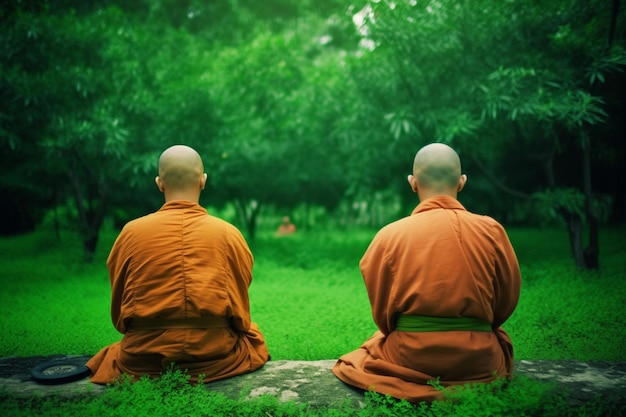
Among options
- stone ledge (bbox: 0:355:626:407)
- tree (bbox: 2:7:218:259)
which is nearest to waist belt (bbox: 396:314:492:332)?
stone ledge (bbox: 0:355:626:407)

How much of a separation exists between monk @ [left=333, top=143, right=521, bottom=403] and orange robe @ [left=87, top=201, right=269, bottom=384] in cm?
90

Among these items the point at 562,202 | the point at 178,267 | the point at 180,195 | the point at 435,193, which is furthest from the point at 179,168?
the point at 562,202

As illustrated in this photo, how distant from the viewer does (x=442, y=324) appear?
281cm

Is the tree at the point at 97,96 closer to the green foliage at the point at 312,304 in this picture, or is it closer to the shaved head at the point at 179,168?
the green foliage at the point at 312,304

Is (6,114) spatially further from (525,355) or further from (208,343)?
(525,355)

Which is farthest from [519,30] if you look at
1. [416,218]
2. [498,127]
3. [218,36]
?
[218,36]

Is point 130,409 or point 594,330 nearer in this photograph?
point 130,409

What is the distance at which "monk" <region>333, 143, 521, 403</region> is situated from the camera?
9.09 feet

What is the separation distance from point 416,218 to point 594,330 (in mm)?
3111

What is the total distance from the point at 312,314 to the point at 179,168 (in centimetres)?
310

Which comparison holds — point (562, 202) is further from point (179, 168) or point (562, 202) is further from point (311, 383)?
point (179, 168)

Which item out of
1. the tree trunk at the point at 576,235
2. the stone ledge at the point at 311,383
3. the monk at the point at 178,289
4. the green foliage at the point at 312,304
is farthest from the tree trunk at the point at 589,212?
the monk at the point at 178,289

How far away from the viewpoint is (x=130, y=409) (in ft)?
8.87

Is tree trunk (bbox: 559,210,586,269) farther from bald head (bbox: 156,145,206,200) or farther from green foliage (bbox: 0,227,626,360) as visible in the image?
bald head (bbox: 156,145,206,200)
